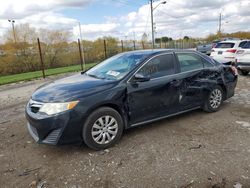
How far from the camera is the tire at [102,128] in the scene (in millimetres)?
3584

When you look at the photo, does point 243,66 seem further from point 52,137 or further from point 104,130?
point 52,137

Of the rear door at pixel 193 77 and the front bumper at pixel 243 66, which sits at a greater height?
the rear door at pixel 193 77

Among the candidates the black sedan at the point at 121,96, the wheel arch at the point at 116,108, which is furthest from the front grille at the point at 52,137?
the wheel arch at the point at 116,108

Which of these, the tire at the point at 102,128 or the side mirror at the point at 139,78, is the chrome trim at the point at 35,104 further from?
the side mirror at the point at 139,78

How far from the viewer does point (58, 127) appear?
11.1ft

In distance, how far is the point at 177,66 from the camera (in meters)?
4.60

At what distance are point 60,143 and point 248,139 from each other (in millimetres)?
3104

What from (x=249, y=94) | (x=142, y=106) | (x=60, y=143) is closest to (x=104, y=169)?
(x=60, y=143)

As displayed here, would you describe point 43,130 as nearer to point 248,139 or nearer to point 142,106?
point 142,106

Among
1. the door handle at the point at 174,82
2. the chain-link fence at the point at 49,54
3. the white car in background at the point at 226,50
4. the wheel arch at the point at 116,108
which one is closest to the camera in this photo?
the wheel arch at the point at 116,108

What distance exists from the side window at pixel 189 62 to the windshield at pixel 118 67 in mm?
831


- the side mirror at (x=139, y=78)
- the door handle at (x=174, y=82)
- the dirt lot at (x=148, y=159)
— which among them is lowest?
the dirt lot at (x=148, y=159)

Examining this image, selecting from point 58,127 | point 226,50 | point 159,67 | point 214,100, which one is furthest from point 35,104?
point 226,50

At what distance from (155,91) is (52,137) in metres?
1.92
